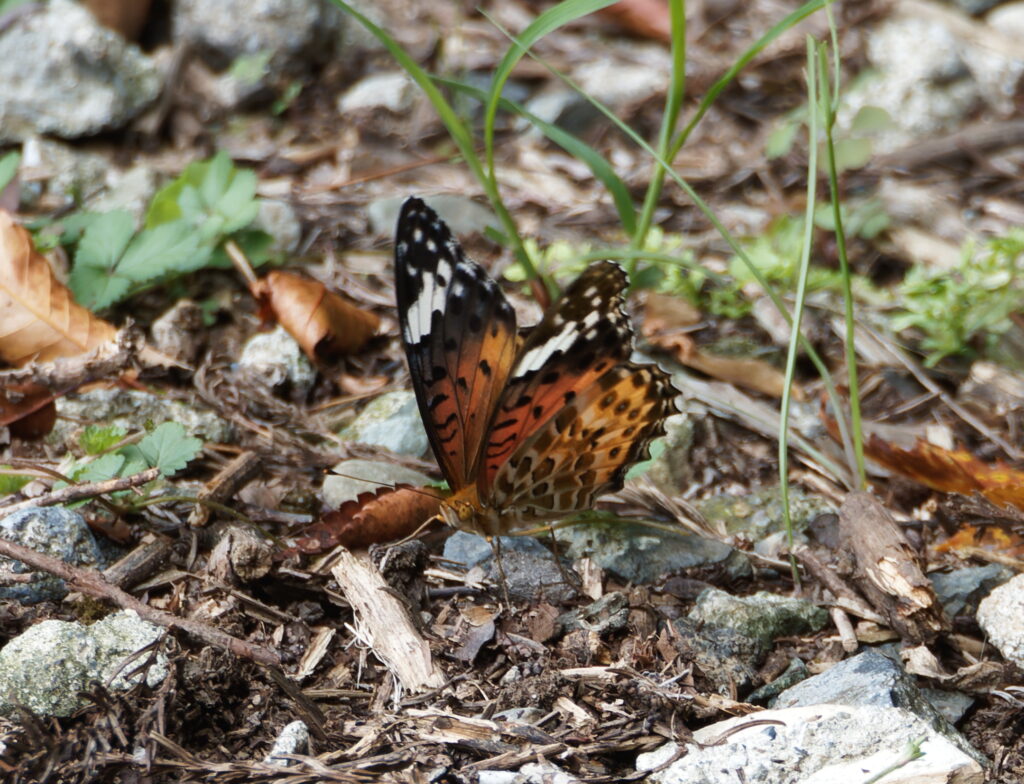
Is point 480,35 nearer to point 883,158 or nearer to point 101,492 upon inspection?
point 883,158

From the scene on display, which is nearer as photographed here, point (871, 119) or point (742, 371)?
point (742, 371)

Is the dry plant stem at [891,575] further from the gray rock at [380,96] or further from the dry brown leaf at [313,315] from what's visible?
the gray rock at [380,96]

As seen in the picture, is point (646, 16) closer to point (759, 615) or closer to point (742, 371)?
point (742, 371)

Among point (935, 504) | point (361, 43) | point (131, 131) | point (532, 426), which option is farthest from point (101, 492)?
point (361, 43)

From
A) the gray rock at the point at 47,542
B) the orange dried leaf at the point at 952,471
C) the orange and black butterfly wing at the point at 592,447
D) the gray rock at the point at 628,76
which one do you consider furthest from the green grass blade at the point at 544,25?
the gray rock at the point at 628,76

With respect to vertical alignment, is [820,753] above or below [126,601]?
below

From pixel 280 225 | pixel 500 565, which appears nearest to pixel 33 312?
pixel 280 225
